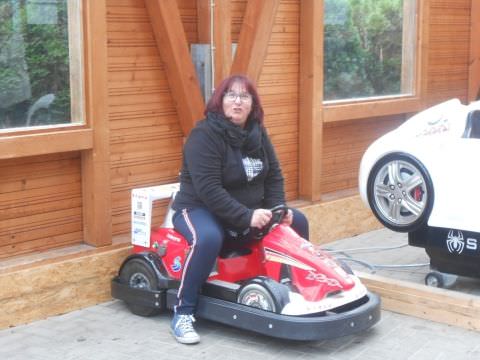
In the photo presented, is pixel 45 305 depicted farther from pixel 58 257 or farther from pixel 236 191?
pixel 236 191

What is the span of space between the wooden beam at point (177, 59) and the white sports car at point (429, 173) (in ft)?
4.31

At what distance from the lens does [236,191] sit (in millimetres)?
5574

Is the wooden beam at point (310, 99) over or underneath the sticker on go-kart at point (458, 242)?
over

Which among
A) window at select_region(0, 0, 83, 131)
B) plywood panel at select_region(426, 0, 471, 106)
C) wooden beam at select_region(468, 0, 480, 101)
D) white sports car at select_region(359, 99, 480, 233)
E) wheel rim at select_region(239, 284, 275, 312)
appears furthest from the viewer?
wooden beam at select_region(468, 0, 480, 101)

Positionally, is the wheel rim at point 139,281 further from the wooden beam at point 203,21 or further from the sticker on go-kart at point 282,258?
the wooden beam at point 203,21

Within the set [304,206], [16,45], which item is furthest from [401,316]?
[16,45]

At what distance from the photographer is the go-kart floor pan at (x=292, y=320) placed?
5.00 m

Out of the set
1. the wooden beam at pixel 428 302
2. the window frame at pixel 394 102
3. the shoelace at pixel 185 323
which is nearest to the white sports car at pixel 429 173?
the wooden beam at pixel 428 302

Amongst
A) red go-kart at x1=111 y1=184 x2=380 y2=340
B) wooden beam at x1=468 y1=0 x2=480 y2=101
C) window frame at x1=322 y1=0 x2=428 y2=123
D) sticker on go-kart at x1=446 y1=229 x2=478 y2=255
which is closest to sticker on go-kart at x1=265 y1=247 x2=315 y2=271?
red go-kart at x1=111 y1=184 x2=380 y2=340

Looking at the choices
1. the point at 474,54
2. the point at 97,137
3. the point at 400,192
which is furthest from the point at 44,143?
the point at 474,54

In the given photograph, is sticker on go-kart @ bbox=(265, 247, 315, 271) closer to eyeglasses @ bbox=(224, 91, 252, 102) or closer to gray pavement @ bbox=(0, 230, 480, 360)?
gray pavement @ bbox=(0, 230, 480, 360)

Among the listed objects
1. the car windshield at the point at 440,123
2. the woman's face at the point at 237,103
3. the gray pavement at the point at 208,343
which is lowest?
the gray pavement at the point at 208,343

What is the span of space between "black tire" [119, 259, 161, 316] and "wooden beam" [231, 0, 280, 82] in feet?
6.16

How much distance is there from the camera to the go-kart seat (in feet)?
20.4
